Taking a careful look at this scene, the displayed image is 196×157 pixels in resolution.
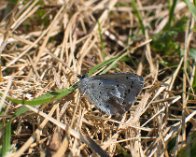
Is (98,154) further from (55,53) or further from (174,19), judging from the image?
(174,19)

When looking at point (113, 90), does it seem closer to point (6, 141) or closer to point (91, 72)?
point (91, 72)

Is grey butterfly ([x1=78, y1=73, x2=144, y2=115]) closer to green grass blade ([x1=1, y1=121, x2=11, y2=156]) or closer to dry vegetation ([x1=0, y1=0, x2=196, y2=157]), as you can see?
dry vegetation ([x1=0, y1=0, x2=196, y2=157])

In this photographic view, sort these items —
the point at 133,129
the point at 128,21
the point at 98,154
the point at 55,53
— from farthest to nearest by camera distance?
1. the point at 128,21
2. the point at 55,53
3. the point at 133,129
4. the point at 98,154

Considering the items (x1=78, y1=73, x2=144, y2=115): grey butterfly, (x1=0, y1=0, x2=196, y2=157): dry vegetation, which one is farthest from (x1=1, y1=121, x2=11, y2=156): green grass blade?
(x1=78, y1=73, x2=144, y2=115): grey butterfly

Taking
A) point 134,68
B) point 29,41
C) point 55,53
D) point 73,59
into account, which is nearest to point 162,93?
point 134,68

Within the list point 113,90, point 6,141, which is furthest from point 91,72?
point 6,141
